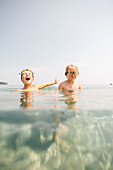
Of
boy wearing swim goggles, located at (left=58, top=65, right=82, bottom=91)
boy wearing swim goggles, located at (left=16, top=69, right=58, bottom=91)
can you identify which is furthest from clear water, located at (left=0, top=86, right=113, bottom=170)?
boy wearing swim goggles, located at (left=58, top=65, right=82, bottom=91)

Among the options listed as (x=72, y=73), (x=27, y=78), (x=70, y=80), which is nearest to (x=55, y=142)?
(x=27, y=78)

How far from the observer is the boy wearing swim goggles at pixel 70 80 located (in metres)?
6.42

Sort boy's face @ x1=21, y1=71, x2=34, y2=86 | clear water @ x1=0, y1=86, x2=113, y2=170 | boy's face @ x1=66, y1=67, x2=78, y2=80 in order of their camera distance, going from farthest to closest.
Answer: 1. boy's face @ x1=66, y1=67, x2=78, y2=80
2. boy's face @ x1=21, y1=71, x2=34, y2=86
3. clear water @ x1=0, y1=86, x2=113, y2=170

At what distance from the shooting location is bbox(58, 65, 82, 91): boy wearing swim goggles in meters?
6.42

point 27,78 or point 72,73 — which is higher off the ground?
point 72,73

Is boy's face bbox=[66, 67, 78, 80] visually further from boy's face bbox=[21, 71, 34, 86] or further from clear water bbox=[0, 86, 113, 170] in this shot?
clear water bbox=[0, 86, 113, 170]

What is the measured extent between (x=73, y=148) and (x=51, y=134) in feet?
1.00

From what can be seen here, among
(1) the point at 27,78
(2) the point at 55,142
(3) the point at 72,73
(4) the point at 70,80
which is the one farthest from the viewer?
(4) the point at 70,80

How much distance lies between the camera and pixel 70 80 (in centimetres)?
667

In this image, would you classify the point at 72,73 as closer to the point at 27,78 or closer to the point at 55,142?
the point at 27,78

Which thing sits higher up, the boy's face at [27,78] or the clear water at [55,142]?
the boy's face at [27,78]

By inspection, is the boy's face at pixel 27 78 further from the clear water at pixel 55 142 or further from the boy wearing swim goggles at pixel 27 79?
the clear water at pixel 55 142

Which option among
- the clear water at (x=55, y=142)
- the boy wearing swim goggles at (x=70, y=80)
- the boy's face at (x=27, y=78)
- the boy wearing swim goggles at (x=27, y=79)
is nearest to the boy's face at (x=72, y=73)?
the boy wearing swim goggles at (x=70, y=80)

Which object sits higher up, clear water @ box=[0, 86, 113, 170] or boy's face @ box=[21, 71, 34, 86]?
boy's face @ box=[21, 71, 34, 86]
